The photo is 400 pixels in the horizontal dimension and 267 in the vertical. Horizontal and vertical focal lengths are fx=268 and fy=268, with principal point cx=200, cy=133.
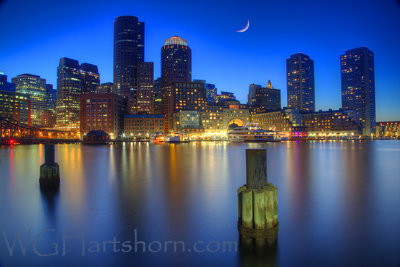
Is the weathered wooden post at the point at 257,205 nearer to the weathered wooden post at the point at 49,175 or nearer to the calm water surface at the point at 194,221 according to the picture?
the calm water surface at the point at 194,221

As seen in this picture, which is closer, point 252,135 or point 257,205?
point 257,205

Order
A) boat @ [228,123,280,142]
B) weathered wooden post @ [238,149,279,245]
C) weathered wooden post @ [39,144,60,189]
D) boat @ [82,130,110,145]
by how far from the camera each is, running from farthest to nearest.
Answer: boat @ [228,123,280,142] → boat @ [82,130,110,145] → weathered wooden post @ [39,144,60,189] → weathered wooden post @ [238,149,279,245]

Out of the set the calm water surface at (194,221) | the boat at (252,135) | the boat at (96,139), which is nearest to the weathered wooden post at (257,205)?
the calm water surface at (194,221)

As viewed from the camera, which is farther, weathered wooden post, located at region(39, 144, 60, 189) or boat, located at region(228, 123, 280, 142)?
boat, located at region(228, 123, 280, 142)

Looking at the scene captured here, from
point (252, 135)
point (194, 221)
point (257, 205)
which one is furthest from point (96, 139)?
point (257, 205)

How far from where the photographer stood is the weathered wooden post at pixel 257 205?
29.1 feet

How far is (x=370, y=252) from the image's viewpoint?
9266mm

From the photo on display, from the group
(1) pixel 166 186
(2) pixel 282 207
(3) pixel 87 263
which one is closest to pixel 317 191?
(2) pixel 282 207

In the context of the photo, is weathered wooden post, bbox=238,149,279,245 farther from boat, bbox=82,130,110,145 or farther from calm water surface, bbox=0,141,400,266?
boat, bbox=82,130,110,145

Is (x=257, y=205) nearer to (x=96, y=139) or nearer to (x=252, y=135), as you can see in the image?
(x=96, y=139)

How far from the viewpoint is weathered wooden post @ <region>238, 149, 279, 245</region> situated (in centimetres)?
888

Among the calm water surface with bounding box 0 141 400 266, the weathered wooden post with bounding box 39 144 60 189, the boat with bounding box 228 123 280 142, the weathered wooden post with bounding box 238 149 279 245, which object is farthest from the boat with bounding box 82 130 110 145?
Result: the weathered wooden post with bounding box 238 149 279 245

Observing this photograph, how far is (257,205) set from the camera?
29.0ft

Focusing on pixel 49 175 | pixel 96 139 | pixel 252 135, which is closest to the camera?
pixel 49 175
